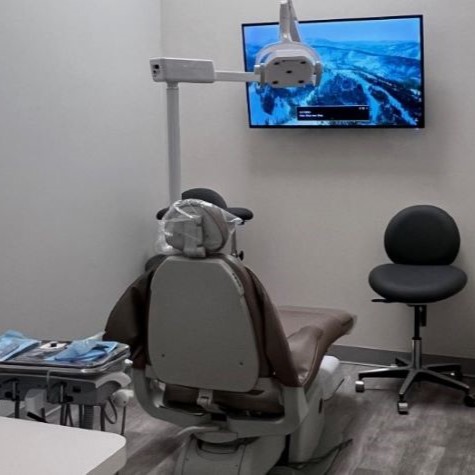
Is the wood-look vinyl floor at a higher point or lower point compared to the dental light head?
lower

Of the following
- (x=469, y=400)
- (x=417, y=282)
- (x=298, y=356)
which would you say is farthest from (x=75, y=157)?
(x=469, y=400)

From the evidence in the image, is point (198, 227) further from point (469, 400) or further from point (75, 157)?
point (469, 400)

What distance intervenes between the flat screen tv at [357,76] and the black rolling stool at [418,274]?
0.52 m

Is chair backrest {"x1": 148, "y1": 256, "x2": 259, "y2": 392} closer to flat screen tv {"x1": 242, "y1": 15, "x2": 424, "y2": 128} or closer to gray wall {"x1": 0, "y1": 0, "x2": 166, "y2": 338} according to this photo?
gray wall {"x1": 0, "y1": 0, "x2": 166, "y2": 338}

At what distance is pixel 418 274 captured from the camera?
3.88 metres

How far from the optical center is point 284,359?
101 inches

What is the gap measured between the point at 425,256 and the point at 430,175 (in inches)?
17.5

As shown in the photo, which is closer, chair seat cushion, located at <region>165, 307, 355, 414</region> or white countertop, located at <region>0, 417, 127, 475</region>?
white countertop, located at <region>0, 417, 127, 475</region>

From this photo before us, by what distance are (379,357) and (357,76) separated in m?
1.58

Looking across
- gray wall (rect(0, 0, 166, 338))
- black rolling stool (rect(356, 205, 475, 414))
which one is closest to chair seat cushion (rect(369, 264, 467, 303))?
black rolling stool (rect(356, 205, 475, 414))

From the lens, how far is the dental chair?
102 inches

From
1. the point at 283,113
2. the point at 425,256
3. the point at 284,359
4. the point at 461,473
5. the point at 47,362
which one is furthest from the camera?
the point at 283,113

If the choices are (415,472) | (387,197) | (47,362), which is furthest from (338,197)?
(47,362)

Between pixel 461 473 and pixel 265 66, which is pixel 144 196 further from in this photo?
pixel 461 473
